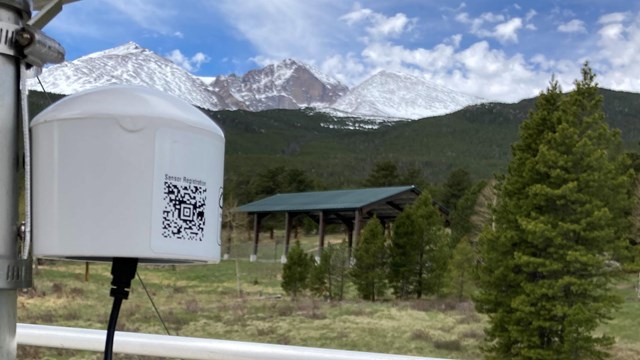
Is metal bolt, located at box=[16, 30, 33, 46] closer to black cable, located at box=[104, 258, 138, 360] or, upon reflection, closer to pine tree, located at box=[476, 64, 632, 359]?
black cable, located at box=[104, 258, 138, 360]

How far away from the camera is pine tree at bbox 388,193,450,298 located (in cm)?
1780

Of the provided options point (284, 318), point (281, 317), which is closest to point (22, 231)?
point (284, 318)

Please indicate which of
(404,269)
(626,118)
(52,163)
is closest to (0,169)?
(52,163)

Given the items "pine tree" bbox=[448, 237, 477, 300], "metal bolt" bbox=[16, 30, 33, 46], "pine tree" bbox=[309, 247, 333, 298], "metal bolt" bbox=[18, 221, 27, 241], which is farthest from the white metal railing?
"pine tree" bbox=[448, 237, 477, 300]

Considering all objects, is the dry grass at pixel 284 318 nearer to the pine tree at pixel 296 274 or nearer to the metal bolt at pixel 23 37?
the pine tree at pixel 296 274

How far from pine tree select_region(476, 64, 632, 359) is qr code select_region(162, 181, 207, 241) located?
905 cm

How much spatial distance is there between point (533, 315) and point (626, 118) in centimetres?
11712

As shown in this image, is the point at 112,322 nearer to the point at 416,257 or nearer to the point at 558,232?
the point at 558,232

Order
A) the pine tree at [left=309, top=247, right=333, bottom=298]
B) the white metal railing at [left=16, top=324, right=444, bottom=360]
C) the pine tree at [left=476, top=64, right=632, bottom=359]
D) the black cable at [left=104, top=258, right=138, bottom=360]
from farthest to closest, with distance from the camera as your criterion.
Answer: the pine tree at [left=309, top=247, right=333, bottom=298] < the pine tree at [left=476, top=64, right=632, bottom=359] < the white metal railing at [left=16, top=324, right=444, bottom=360] < the black cable at [left=104, top=258, right=138, bottom=360]

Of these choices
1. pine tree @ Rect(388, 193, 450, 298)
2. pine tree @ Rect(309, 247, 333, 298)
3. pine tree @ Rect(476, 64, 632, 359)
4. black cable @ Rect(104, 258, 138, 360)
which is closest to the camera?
black cable @ Rect(104, 258, 138, 360)

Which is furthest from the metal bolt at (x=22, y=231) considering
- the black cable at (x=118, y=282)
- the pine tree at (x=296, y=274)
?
the pine tree at (x=296, y=274)

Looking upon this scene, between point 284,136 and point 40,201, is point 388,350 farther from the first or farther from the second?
point 284,136

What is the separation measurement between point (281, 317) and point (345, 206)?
13121 millimetres

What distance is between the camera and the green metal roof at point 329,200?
26.4 meters
